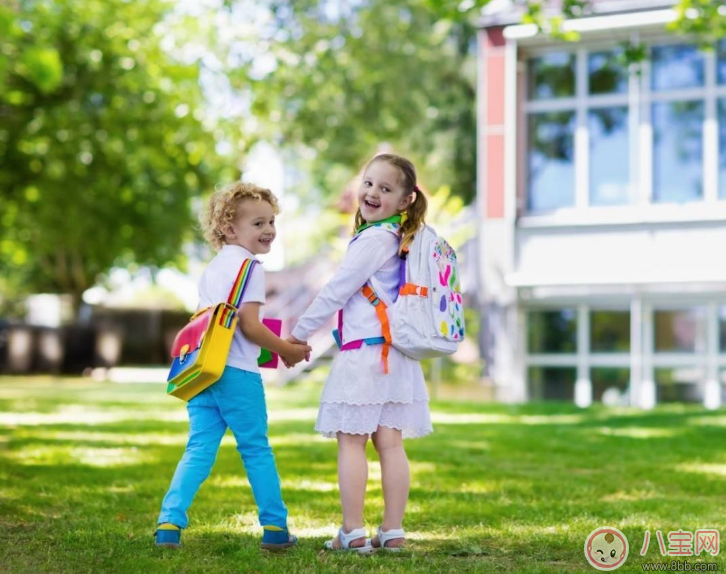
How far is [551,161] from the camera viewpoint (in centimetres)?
1545

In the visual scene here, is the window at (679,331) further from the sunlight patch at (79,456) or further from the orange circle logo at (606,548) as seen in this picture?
the orange circle logo at (606,548)

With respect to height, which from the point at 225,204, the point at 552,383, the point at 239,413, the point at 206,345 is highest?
the point at 225,204

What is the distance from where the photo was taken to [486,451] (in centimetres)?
793

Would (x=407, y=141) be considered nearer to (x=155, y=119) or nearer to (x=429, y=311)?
(x=155, y=119)

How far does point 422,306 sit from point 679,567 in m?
1.35

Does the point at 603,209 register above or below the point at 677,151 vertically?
below

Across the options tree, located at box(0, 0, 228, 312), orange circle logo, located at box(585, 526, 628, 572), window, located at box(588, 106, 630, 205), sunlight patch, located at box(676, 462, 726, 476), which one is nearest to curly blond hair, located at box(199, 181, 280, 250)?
orange circle logo, located at box(585, 526, 628, 572)

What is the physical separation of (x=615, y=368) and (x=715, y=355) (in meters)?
1.33

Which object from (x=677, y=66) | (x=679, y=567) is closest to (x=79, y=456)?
(x=679, y=567)

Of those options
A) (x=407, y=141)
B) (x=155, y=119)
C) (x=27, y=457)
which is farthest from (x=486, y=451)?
(x=407, y=141)

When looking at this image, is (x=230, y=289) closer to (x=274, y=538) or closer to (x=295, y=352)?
(x=295, y=352)

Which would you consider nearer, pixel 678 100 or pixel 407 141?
pixel 678 100

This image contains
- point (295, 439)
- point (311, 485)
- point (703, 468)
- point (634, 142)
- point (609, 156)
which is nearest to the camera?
point (311, 485)

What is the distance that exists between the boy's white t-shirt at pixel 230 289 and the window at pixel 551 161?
447 inches
